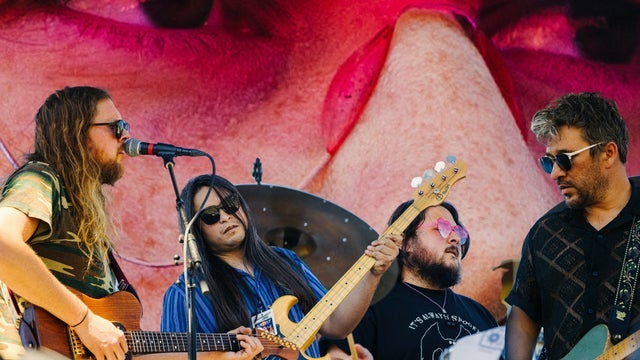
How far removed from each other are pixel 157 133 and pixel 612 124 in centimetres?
212

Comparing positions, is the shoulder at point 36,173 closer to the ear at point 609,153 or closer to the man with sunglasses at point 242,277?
the man with sunglasses at point 242,277

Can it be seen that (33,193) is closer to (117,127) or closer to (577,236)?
(117,127)

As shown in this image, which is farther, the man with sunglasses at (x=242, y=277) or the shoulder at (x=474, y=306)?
the shoulder at (x=474, y=306)

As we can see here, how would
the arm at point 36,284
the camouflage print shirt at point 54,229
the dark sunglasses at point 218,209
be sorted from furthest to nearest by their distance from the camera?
the dark sunglasses at point 218,209 < the camouflage print shirt at point 54,229 < the arm at point 36,284

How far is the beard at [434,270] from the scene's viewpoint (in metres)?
4.75

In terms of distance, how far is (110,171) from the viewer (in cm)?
391

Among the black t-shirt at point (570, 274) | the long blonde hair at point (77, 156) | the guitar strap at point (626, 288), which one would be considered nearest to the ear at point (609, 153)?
the black t-shirt at point (570, 274)

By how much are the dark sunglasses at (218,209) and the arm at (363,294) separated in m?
0.56

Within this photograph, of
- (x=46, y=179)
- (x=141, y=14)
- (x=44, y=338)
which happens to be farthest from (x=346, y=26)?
(x=44, y=338)

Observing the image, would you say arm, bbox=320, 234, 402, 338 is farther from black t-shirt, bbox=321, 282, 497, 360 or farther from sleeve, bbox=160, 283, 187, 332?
sleeve, bbox=160, 283, 187, 332

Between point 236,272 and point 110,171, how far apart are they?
0.66m

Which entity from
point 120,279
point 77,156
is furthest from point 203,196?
point 77,156

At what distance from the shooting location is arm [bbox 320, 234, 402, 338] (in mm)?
4180

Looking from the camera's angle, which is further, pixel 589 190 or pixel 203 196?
pixel 203 196
